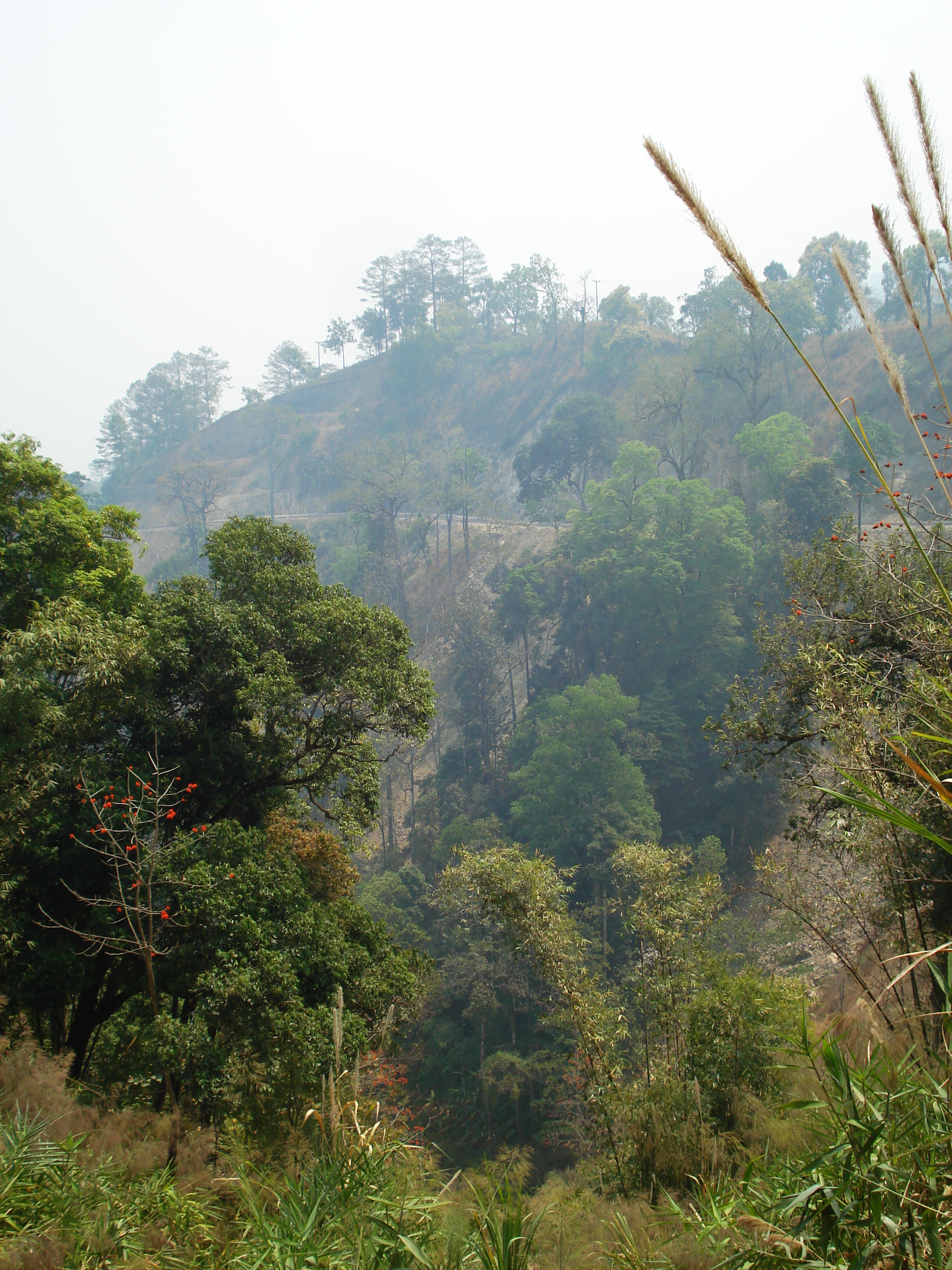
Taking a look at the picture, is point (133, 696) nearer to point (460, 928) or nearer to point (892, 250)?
point (892, 250)

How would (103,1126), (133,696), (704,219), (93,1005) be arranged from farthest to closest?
1. (133,696)
2. (93,1005)
3. (103,1126)
4. (704,219)

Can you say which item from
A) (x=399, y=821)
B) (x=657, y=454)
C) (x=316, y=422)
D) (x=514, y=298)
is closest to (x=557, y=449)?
(x=657, y=454)

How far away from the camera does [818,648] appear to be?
6.40 metres

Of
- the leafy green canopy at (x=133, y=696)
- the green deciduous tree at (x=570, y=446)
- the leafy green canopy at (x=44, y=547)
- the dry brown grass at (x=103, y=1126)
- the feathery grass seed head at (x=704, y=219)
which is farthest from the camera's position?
the green deciduous tree at (x=570, y=446)

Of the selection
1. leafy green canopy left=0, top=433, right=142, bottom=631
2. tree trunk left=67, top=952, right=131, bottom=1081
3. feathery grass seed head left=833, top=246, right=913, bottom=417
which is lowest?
tree trunk left=67, top=952, right=131, bottom=1081

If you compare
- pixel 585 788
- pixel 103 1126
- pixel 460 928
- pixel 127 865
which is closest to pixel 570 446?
pixel 585 788

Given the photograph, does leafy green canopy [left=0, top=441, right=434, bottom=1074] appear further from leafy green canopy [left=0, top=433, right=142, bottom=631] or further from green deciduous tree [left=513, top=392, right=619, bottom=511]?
green deciduous tree [left=513, top=392, right=619, bottom=511]

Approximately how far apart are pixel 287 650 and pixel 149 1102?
4184mm

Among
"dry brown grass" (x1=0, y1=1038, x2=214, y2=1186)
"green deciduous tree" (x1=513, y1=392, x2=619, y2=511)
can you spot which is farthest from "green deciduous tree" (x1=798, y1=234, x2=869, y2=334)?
"dry brown grass" (x1=0, y1=1038, x2=214, y2=1186)

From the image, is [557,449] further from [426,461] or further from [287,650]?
[287,650]

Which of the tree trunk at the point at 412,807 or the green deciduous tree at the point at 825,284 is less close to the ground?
the green deciduous tree at the point at 825,284

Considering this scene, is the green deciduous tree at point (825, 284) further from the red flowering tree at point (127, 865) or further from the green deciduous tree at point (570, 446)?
the red flowering tree at point (127, 865)

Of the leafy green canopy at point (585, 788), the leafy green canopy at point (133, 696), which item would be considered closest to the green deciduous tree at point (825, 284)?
the leafy green canopy at point (585, 788)

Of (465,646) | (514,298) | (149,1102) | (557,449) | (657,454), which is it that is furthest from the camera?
(514,298)
